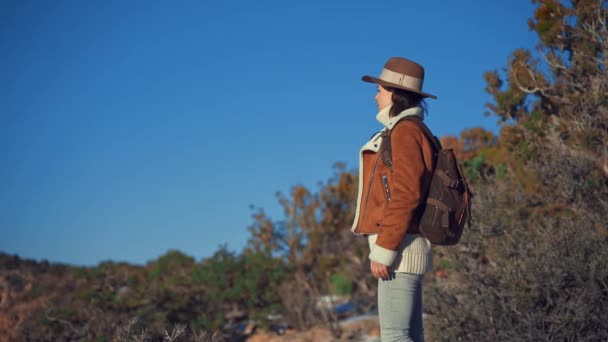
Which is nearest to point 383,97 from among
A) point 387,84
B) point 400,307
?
point 387,84

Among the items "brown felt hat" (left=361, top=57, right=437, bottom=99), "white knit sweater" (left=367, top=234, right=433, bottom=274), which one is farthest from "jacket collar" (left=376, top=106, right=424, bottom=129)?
"white knit sweater" (left=367, top=234, right=433, bottom=274)

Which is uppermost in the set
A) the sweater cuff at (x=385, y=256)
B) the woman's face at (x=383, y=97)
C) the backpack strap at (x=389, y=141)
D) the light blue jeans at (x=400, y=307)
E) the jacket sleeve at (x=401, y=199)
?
the woman's face at (x=383, y=97)

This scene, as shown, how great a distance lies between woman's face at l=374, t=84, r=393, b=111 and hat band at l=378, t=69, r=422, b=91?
0.23ft

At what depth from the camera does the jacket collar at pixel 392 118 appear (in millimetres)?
3754

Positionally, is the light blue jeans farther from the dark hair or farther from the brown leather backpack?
the dark hair

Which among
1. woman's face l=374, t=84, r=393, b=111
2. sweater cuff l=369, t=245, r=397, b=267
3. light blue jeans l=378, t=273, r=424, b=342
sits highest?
woman's face l=374, t=84, r=393, b=111

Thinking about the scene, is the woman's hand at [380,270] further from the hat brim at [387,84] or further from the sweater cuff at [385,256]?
the hat brim at [387,84]

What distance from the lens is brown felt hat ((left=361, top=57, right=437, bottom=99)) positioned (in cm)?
385

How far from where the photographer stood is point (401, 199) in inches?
137

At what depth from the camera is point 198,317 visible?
11.3 m

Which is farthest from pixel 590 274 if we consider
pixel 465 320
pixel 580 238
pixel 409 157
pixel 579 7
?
pixel 579 7

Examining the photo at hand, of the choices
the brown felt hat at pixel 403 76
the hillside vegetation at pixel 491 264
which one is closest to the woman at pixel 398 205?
the brown felt hat at pixel 403 76

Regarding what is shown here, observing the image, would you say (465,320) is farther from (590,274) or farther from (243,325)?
(243,325)

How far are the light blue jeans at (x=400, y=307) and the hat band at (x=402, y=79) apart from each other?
40.5 inches
